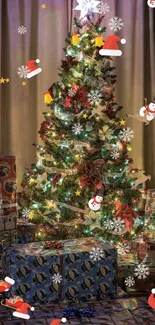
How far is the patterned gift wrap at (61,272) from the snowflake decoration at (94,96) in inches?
37.9

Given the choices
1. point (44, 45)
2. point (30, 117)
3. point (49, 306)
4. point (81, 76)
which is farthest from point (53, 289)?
point (44, 45)

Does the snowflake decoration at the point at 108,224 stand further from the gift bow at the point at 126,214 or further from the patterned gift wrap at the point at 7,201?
the patterned gift wrap at the point at 7,201

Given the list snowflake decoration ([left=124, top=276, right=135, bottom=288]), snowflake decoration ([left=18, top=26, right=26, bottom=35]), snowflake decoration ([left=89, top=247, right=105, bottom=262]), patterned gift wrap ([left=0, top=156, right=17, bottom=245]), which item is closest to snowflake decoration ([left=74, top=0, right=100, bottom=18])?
snowflake decoration ([left=18, top=26, right=26, bottom=35])

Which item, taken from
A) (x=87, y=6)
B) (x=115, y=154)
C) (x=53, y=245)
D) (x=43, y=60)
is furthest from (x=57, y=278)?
(x=43, y=60)

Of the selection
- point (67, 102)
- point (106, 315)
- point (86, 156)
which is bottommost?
point (106, 315)

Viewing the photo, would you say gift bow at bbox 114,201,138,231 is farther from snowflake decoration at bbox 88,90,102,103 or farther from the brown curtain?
the brown curtain

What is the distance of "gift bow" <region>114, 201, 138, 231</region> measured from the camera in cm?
307

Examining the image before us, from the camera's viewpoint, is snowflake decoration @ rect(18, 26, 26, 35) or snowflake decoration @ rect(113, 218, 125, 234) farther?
snowflake decoration @ rect(18, 26, 26, 35)

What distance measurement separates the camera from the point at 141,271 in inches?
107

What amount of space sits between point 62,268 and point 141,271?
47cm

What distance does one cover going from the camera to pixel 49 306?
248cm

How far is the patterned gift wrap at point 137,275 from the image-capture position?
8.89 feet

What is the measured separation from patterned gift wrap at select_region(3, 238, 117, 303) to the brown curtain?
1.43 metres
